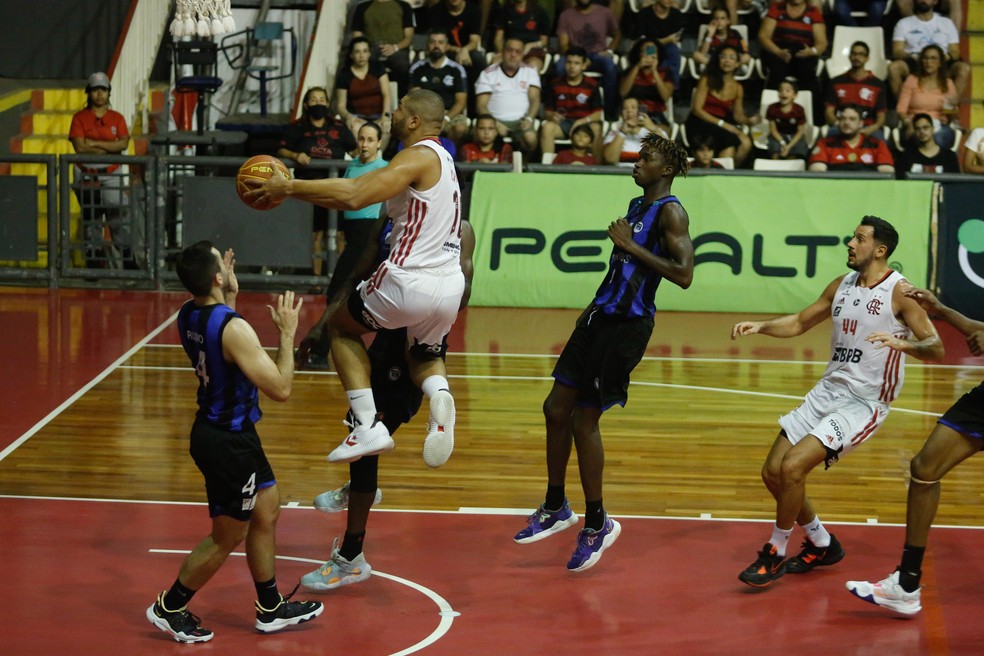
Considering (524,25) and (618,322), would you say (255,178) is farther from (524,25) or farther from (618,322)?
(524,25)

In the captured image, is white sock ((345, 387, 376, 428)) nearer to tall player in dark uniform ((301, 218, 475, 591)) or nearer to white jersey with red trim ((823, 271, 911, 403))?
tall player in dark uniform ((301, 218, 475, 591))

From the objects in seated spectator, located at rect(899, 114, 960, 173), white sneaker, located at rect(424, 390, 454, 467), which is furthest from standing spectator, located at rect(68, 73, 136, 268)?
white sneaker, located at rect(424, 390, 454, 467)

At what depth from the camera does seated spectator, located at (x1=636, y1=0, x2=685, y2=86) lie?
17.8 m

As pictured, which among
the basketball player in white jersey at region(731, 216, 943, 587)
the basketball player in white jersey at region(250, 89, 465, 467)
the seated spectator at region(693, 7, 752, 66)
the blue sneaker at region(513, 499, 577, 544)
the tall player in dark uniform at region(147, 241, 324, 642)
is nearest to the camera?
the tall player in dark uniform at region(147, 241, 324, 642)

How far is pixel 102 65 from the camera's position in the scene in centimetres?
1986

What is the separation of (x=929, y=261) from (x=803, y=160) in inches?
85.0

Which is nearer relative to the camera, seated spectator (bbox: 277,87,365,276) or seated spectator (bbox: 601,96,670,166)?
seated spectator (bbox: 277,87,365,276)

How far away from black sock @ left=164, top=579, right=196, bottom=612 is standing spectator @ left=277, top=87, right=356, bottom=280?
9.62 m

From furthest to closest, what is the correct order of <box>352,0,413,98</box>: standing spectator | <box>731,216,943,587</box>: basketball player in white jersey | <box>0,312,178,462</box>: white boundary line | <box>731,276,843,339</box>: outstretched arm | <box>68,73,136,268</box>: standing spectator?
1. <box>352,0,413,98</box>: standing spectator
2. <box>68,73,136,268</box>: standing spectator
3. <box>0,312,178,462</box>: white boundary line
4. <box>731,276,843,339</box>: outstretched arm
5. <box>731,216,943,587</box>: basketball player in white jersey

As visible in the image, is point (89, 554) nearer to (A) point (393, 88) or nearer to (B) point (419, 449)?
(B) point (419, 449)

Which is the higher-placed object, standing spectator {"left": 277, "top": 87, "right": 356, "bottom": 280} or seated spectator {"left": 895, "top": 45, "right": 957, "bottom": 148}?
seated spectator {"left": 895, "top": 45, "right": 957, "bottom": 148}

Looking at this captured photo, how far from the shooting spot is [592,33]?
17.9 meters

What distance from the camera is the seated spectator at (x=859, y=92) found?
17.1 meters

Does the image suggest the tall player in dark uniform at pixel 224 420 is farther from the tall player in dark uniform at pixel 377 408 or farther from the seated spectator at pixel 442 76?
the seated spectator at pixel 442 76
